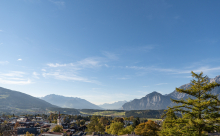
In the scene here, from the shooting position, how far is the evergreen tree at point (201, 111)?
54.9 ft

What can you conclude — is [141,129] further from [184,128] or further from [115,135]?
[184,128]

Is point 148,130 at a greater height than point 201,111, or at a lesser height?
lesser

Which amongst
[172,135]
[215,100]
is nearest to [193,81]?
[215,100]

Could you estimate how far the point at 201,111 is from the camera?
17688 mm

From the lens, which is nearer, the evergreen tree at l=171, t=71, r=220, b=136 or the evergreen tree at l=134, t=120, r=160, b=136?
the evergreen tree at l=171, t=71, r=220, b=136

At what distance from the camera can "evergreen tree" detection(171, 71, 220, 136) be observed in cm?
1672

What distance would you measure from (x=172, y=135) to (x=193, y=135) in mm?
2623

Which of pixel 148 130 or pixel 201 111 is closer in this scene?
pixel 201 111

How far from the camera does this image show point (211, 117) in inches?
671

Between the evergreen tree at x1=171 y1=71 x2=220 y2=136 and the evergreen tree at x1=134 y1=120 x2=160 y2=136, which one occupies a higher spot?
the evergreen tree at x1=171 y1=71 x2=220 y2=136

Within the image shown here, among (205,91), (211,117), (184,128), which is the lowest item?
(184,128)

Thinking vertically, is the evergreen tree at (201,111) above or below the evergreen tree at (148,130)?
above

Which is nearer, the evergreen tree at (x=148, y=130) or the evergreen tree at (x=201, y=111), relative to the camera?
the evergreen tree at (x=201, y=111)

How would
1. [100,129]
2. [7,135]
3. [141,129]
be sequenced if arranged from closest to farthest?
[7,135], [141,129], [100,129]
